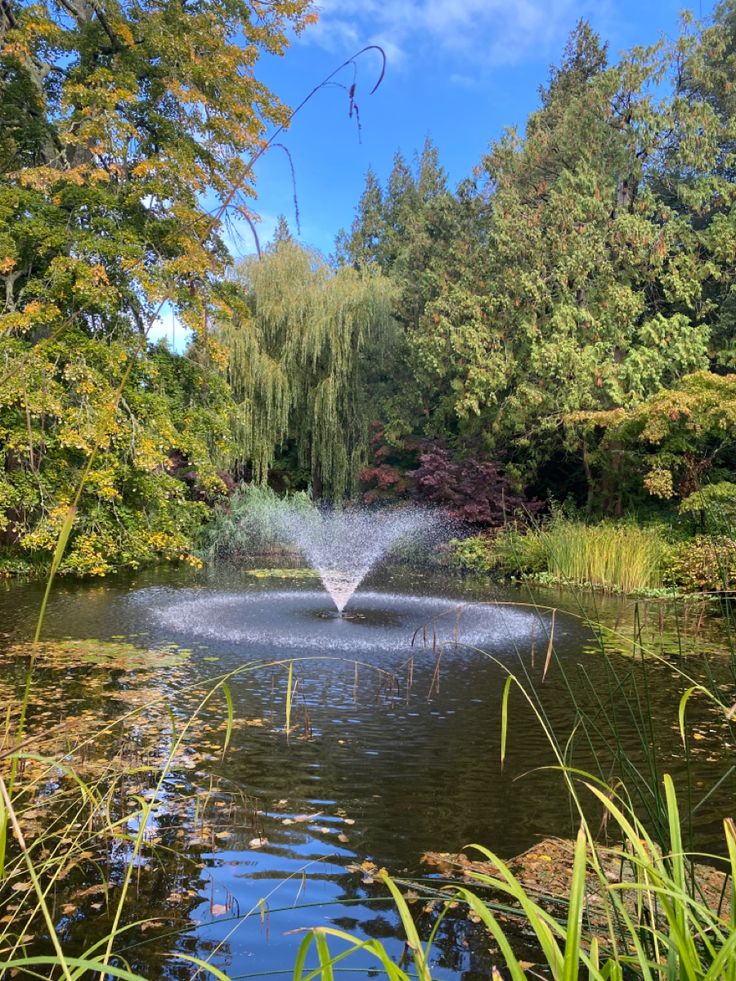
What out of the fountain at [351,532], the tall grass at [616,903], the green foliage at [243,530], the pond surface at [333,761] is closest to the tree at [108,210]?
the pond surface at [333,761]

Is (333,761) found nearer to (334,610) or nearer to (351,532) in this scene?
(334,610)

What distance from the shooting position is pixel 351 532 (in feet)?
53.8

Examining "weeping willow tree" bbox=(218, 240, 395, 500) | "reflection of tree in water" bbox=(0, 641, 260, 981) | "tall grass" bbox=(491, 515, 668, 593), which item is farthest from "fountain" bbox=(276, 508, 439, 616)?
"reflection of tree in water" bbox=(0, 641, 260, 981)

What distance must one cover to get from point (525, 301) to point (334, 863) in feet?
46.9

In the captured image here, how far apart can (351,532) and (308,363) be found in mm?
4378

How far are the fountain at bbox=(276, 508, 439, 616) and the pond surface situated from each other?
7.26 metres

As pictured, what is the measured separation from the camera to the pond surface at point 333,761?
8.27ft

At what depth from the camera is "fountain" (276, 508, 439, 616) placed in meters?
15.6

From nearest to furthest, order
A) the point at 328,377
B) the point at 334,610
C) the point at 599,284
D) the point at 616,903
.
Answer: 1. the point at 616,903
2. the point at 334,610
3. the point at 599,284
4. the point at 328,377

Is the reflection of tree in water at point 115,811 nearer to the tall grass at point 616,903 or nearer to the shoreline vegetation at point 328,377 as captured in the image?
the shoreline vegetation at point 328,377

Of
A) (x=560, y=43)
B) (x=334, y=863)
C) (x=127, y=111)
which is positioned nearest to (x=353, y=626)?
(x=334, y=863)

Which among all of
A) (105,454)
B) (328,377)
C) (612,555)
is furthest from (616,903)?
(328,377)

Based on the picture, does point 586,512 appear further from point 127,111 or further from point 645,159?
point 127,111

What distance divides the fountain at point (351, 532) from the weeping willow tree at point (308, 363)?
4.31ft
